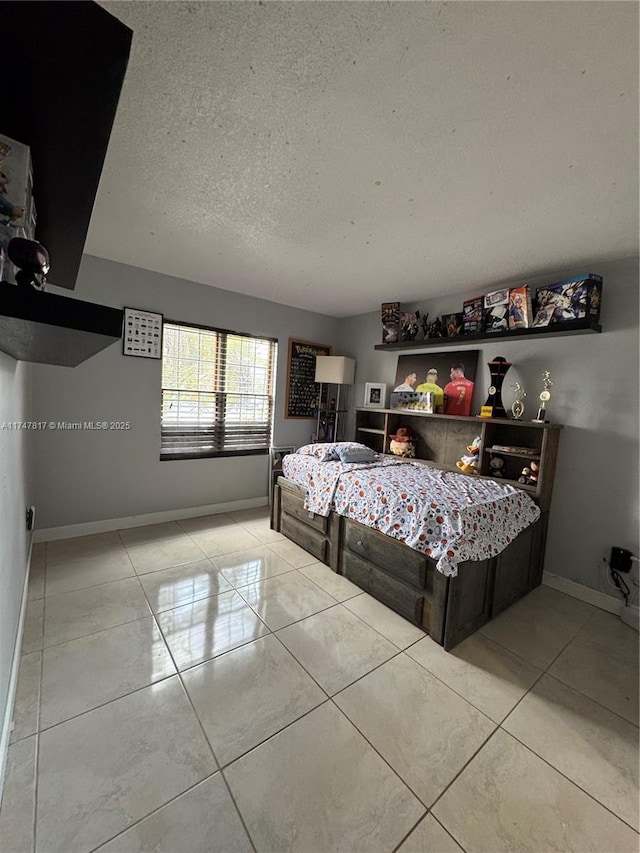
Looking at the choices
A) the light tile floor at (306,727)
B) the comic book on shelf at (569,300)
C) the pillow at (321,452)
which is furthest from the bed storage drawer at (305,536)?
the comic book on shelf at (569,300)

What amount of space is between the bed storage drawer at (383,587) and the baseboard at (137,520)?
1.70 m

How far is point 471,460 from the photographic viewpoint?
2789 mm

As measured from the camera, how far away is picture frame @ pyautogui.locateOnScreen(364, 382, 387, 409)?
11.8 ft

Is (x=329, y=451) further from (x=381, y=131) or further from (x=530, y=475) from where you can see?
(x=381, y=131)

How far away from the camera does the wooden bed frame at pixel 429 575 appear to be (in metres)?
1.83

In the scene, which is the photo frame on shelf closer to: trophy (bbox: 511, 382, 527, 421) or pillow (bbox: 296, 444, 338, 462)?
trophy (bbox: 511, 382, 527, 421)

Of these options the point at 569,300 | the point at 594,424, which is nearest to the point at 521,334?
the point at 569,300

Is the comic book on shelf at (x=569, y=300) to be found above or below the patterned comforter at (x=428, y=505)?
above

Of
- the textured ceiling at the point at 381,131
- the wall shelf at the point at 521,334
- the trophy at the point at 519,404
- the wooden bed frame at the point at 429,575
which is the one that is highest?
the textured ceiling at the point at 381,131

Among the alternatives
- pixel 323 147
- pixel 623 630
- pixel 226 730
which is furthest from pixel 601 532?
pixel 323 147

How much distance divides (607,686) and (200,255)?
3.65 m

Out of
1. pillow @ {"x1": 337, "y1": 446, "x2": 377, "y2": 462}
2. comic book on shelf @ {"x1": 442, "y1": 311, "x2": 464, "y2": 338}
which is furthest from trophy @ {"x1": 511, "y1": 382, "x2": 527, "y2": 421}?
pillow @ {"x1": 337, "y1": 446, "x2": 377, "y2": 462}

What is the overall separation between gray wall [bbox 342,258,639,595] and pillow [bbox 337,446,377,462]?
1.35 m

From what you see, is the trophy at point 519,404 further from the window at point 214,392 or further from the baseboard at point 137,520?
the baseboard at point 137,520
